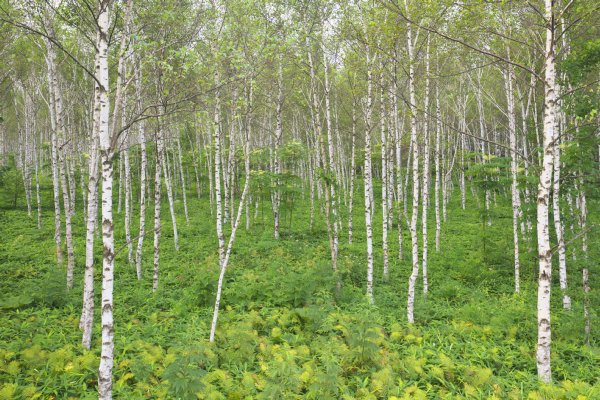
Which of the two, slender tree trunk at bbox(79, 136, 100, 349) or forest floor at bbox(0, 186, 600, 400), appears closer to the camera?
forest floor at bbox(0, 186, 600, 400)

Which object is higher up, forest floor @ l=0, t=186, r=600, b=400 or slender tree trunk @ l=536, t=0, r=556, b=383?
slender tree trunk @ l=536, t=0, r=556, b=383

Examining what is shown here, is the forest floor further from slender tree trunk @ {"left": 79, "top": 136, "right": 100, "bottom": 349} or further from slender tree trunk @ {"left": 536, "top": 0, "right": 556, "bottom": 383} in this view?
slender tree trunk @ {"left": 536, "top": 0, "right": 556, "bottom": 383}

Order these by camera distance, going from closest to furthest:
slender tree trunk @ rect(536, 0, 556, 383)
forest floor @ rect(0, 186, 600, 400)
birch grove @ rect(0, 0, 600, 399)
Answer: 1. slender tree trunk @ rect(536, 0, 556, 383)
2. birch grove @ rect(0, 0, 600, 399)
3. forest floor @ rect(0, 186, 600, 400)

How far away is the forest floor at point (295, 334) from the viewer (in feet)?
18.9

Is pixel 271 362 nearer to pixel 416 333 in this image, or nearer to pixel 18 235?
pixel 416 333

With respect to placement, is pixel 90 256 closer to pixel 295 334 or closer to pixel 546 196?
pixel 295 334

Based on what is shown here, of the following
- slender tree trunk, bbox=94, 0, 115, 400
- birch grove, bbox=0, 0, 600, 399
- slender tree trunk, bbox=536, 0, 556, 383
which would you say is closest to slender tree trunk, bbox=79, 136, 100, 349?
birch grove, bbox=0, 0, 600, 399

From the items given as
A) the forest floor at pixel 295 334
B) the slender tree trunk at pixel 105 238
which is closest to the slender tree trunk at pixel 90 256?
the forest floor at pixel 295 334

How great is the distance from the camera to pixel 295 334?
805cm

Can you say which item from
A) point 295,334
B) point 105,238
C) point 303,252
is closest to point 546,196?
point 295,334

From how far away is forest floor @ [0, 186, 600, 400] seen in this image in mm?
5766

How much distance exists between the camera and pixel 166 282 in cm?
1119

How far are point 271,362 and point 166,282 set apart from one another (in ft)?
20.3

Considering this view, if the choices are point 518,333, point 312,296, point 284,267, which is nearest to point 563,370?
point 518,333
